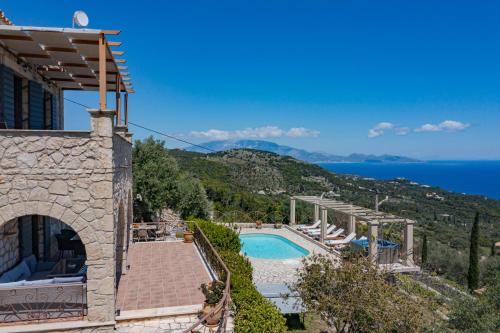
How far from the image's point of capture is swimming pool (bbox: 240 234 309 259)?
17.4 metres

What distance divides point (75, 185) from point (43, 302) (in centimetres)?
223

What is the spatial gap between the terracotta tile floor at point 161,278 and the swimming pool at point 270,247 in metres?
5.41

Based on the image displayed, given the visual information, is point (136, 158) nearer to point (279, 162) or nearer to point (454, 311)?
point (454, 311)

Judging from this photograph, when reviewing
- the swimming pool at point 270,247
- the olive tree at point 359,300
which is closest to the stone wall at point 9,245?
the olive tree at point 359,300

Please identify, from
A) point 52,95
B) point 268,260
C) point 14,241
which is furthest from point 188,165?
point 14,241

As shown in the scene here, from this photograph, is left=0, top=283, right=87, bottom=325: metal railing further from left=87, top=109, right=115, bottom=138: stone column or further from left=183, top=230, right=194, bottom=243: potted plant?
left=183, top=230, right=194, bottom=243: potted plant

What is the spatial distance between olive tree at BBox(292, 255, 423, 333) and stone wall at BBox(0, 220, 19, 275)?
641cm

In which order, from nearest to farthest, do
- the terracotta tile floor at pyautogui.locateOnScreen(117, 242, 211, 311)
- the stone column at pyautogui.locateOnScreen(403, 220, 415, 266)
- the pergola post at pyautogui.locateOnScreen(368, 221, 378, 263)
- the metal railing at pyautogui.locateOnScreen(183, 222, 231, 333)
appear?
the metal railing at pyautogui.locateOnScreen(183, 222, 231, 333) → the terracotta tile floor at pyautogui.locateOnScreen(117, 242, 211, 311) → the pergola post at pyautogui.locateOnScreen(368, 221, 378, 263) → the stone column at pyautogui.locateOnScreen(403, 220, 415, 266)

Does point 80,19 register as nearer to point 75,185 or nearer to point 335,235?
point 75,185

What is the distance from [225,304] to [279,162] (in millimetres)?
60885

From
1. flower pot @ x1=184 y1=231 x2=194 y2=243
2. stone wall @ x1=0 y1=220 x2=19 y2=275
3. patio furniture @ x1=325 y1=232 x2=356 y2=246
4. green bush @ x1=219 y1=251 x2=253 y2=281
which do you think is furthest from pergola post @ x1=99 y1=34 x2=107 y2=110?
patio furniture @ x1=325 y1=232 x2=356 y2=246

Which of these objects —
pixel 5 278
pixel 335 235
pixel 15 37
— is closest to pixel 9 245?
pixel 5 278

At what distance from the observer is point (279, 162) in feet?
221

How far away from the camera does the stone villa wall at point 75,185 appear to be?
5.68 metres
